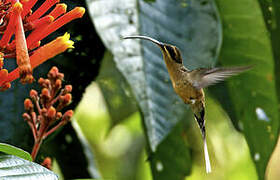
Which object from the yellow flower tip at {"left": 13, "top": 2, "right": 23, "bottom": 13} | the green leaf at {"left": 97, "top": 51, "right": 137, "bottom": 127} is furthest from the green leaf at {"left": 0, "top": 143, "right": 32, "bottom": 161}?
the green leaf at {"left": 97, "top": 51, "right": 137, "bottom": 127}

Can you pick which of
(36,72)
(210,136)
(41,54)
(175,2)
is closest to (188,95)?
(175,2)

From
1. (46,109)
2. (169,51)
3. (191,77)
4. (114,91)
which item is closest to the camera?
(46,109)

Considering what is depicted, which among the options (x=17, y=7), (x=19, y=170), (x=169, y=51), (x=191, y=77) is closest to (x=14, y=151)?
(x=19, y=170)

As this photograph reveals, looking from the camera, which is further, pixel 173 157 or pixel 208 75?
pixel 173 157

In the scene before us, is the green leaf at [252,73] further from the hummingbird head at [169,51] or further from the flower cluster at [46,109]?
the flower cluster at [46,109]

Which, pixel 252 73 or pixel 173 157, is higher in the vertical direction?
pixel 252 73

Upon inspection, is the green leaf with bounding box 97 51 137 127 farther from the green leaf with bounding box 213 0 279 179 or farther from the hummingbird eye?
the hummingbird eye

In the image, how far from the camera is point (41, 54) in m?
0.72

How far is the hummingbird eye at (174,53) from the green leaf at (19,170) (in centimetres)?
59

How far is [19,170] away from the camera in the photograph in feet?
2.16

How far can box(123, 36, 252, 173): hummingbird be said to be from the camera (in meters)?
1.21

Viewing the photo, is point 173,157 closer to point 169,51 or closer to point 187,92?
point 187,92

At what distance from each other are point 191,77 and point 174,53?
113mm

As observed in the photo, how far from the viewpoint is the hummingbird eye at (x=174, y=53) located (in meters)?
1.20
